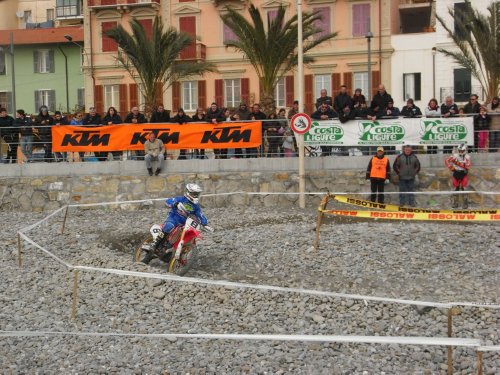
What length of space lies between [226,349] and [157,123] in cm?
1359

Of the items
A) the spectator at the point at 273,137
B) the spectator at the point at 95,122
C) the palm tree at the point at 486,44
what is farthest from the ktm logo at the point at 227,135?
the palm tree at the point at 486,44

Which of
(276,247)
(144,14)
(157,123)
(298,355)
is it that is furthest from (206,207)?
(144,14)

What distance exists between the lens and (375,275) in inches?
512

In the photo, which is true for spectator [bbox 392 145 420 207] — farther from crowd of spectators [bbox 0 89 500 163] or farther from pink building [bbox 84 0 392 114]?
pink building [bbox 84 0 392 114]

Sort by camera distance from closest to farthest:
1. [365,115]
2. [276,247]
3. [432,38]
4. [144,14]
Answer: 1. [276,247]
2. [365,115]
3. [432,38]
4. [144,14]

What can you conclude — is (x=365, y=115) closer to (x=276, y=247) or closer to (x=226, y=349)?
(x=276, y=247)

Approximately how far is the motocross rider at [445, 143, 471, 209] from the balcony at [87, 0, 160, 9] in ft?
109

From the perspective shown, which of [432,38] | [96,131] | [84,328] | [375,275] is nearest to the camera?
[84,328]

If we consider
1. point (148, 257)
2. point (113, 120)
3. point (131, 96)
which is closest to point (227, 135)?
point (113, 120)

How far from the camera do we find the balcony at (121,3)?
4944cm

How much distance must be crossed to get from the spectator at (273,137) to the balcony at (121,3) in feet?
98.5

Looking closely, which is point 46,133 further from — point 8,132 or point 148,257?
point 148,257

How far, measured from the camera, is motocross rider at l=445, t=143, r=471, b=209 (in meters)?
19.8

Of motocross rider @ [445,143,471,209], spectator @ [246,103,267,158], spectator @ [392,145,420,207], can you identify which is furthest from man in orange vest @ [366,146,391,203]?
spectator @ [246,103,267,158]
